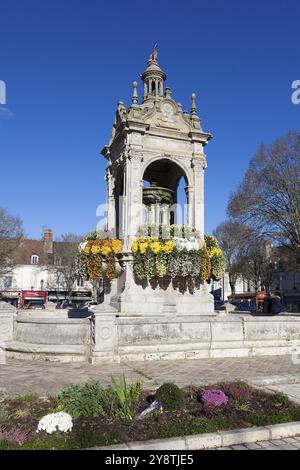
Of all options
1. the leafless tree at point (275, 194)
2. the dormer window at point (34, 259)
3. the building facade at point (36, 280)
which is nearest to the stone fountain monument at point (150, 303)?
the leafless tree at point (275, 194)

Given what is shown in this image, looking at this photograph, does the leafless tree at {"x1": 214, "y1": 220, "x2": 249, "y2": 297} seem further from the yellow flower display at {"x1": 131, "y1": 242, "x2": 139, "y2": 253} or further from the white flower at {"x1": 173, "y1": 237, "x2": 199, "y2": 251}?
the yellow flower display at {"x1": 131, "y1": 242, "x2": 139, "y2": 253}

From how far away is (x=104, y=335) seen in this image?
416 inches

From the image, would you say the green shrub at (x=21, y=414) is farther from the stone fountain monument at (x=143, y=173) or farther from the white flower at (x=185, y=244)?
the white flower at (x=185, y=244)

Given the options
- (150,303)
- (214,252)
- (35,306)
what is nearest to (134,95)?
(214,252)

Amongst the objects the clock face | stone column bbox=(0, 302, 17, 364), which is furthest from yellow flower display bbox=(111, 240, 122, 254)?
the clock face

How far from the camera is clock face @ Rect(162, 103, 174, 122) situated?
1562 cm

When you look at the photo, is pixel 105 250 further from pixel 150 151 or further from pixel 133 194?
pixel 150 151

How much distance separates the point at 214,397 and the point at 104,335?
470cm

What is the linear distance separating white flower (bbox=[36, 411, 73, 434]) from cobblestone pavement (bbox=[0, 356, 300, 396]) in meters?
2.09

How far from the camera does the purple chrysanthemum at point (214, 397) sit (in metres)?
6.24

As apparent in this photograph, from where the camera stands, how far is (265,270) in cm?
5088

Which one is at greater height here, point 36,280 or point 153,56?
point 153,56

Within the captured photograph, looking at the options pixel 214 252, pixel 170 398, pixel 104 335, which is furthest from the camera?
pixel 214 252
